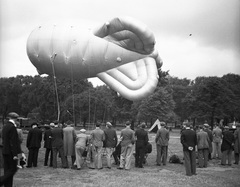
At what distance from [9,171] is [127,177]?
4.78 metres

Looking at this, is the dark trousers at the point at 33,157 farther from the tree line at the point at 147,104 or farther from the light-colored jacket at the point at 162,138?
the tree line at the point at 147,104

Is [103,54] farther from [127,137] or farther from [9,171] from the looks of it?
[9,171]

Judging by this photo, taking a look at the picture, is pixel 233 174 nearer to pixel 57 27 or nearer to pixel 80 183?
pixel 80 183

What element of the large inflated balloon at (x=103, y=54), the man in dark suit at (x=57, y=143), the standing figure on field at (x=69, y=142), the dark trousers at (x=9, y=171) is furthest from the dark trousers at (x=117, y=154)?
the dark trousers at (x=9, y=171)

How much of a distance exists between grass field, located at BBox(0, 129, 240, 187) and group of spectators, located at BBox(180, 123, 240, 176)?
2.13ft

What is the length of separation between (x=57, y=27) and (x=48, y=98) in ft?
150

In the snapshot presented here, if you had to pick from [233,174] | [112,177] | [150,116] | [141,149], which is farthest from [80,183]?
[150,116]

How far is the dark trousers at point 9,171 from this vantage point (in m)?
7.11

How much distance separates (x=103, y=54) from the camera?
1681 centimetres

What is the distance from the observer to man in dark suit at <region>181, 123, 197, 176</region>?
1166 cm

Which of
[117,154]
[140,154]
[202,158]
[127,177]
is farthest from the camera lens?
[117,154]

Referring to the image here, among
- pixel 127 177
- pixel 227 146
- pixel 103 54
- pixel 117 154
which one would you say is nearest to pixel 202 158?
pixel 227 146

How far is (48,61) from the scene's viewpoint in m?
16.9

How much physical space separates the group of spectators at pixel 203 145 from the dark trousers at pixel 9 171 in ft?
21.8
